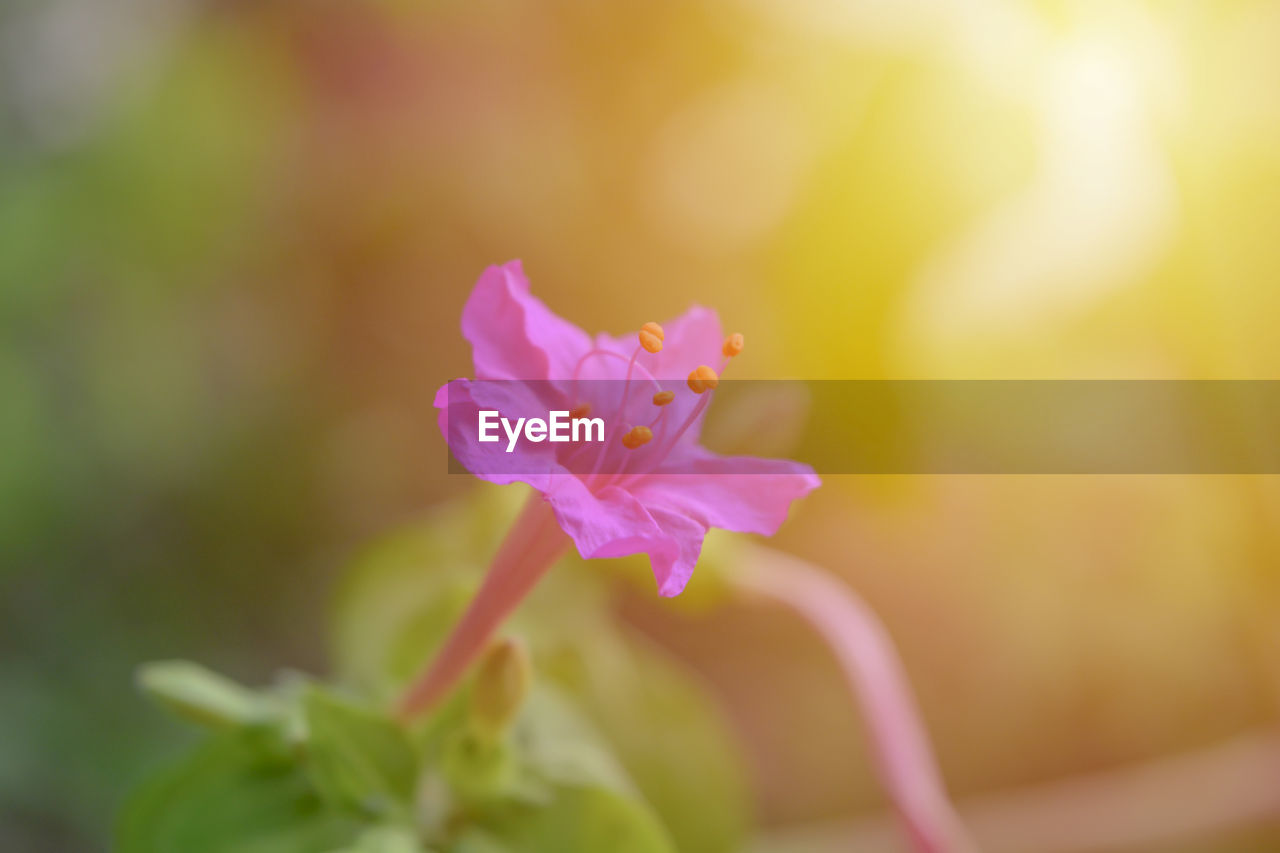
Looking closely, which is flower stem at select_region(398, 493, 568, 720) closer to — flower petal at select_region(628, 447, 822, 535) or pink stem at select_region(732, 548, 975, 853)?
flower petal at select_region(628, 447, 822, 535)

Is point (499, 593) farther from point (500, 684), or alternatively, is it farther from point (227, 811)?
point (227, 811)

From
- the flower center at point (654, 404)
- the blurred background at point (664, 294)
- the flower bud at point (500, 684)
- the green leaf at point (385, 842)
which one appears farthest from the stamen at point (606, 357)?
the blurred background at point (664, 294)

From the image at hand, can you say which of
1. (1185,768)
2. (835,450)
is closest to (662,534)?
(835,450)

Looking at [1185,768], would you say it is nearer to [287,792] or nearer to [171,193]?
[287,792]

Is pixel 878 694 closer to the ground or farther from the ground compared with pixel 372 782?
farther from the ground

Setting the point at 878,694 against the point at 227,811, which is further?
the point at 878,694

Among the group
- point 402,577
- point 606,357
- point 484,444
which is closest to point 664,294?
point 402,577

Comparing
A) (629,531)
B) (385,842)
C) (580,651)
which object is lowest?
(385,842)
